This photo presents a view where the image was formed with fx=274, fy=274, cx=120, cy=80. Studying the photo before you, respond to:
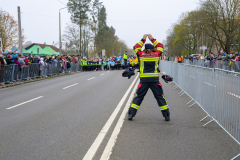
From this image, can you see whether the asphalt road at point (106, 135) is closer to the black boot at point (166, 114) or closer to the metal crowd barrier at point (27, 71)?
the black boot at point (166, 114)

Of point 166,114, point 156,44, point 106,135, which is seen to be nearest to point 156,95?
point 166,114

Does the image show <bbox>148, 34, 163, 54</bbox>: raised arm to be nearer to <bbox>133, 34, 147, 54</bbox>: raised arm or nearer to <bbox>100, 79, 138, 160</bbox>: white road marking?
<bbox>133, 34, 147, 54</bbox>: raised arm

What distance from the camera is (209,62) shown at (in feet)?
91.9

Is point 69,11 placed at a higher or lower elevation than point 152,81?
higher

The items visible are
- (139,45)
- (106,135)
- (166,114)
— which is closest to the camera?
(106,135)

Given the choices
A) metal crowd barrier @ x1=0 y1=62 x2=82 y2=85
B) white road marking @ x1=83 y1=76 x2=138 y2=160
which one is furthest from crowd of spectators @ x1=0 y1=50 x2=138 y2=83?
white road marking @ x1=83 y1=76 x2=138 y2=160

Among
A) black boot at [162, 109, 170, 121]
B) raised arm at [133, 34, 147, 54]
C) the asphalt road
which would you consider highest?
raised arm at [133, 34, 147, 54]

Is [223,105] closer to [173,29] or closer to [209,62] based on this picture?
[209,62]

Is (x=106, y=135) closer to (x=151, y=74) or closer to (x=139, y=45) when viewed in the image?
(x=151, y=74)

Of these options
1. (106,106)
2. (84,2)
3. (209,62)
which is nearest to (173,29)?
(84,2)

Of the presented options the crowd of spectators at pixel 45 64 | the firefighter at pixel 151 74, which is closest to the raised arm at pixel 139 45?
the firefighter at pixel 151 74

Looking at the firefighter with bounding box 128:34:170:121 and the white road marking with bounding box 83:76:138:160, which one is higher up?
the firefighter with bounding box 128:34:170:121

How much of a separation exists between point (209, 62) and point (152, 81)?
76.3 feet

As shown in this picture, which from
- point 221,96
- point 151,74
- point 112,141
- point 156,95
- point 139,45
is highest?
point 139,45
